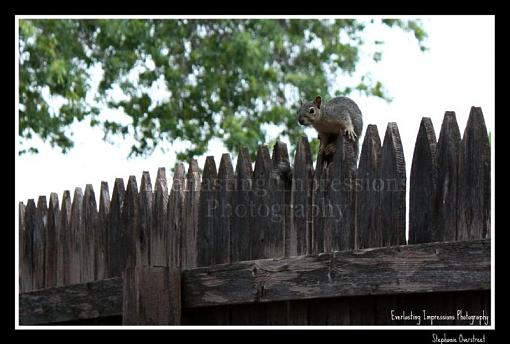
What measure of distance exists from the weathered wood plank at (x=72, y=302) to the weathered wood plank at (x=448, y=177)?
7.89ft

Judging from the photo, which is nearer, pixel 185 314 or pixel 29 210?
pixel 185 314

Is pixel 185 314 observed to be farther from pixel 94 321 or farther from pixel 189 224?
pixel 94 321

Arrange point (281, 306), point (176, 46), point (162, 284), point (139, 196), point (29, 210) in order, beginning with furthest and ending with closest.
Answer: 1. point (176, 46)
2. point (29, 210)
3. point (139, 196)
4. point (162, 284)
5. point (281, 306)

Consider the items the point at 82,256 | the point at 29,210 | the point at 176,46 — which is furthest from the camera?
the point at 176,46

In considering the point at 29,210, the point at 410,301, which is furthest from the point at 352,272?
the point at 29,210

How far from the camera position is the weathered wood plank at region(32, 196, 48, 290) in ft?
22.9

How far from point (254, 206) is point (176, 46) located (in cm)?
685

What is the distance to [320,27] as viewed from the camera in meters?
12.3

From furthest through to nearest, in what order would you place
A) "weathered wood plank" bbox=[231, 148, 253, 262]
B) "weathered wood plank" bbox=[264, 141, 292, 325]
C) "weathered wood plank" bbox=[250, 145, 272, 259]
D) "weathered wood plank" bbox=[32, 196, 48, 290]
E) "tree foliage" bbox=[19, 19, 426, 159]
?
"tree foliage" bbox=[19, 19, 426, 159], "weathered wood plank" bbox=[32, 196, 48, 290], "weathered wood plank" bbox=[231, 148, 253, 262], "weathered wood plank" bbox=[250, 145, 272, 259], "weathered wood plank" bbox=[264, 141, 292, 325]

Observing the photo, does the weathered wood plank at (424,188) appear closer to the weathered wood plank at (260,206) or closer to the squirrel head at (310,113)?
the weathered wood plank at (260,206)

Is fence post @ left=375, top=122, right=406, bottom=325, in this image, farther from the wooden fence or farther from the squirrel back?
the squirrel back

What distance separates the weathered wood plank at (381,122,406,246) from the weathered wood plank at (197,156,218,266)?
49.8 inches

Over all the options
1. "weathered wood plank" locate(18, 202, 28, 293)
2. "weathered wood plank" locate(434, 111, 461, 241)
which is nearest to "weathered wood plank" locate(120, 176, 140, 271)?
"weathered wood plank" locate(18, 202, 28, 293)

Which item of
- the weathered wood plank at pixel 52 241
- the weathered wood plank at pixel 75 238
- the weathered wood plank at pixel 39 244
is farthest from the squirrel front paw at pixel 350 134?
the weathered wood plank at pixel 39 244
